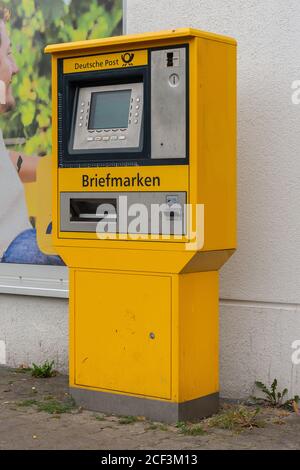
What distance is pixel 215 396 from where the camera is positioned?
5.66 meters

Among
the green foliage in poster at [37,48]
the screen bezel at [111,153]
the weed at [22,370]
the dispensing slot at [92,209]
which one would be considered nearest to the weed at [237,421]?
the dispensing slot at [92,209]

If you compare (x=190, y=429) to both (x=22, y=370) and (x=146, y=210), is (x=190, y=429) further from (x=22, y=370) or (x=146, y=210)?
(x=22, y=370)

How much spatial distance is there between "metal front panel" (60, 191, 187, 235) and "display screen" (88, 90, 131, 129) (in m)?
0.42

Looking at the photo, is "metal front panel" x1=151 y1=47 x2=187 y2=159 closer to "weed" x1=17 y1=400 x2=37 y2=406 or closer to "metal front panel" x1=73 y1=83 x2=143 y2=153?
"metal front panel" x1=73 y1=83 x2=143 y2=153

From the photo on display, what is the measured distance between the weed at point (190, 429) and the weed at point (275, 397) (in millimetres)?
649

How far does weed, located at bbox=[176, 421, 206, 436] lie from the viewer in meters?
5.24

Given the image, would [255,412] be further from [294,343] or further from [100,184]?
[100,184]

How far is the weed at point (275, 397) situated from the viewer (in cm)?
578

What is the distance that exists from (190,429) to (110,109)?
196 cm

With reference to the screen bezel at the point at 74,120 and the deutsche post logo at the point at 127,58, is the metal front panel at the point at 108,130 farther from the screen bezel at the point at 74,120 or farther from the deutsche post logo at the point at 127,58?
the deutsche post logo at the point at 127,58

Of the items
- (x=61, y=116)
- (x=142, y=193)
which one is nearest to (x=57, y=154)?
(x=61, y=116)

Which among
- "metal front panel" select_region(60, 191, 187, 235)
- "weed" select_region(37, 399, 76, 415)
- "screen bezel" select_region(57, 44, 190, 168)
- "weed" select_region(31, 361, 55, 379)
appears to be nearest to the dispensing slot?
"metal front panel" select_region(60, 191, 187, 235)

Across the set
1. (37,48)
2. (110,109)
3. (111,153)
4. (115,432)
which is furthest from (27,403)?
(37,48)

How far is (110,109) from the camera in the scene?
5617 millimetres
